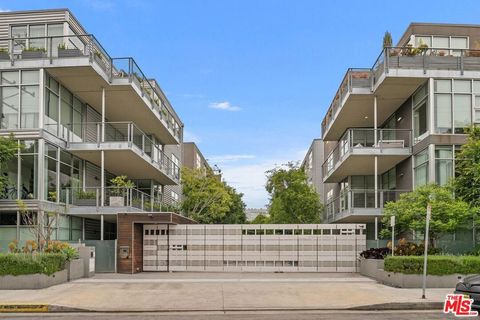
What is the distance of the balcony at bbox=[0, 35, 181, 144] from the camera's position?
2530 cm

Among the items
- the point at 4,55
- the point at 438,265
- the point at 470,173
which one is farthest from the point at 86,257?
the point at 470,173

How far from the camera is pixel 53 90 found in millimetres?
26469

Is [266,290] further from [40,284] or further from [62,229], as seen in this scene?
[62,229]

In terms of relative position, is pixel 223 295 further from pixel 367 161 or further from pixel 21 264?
pixel 367 161

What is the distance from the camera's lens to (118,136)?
3619 centimetres

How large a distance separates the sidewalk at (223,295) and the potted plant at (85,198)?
21.1 ft

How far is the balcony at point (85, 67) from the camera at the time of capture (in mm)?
25297

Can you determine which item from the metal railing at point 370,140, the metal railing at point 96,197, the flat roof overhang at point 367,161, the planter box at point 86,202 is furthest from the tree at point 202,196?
the planter box at point 86,202

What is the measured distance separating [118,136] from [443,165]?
65.1 feet

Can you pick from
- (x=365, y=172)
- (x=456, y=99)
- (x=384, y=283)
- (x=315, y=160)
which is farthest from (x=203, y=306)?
(x=315, y=160)

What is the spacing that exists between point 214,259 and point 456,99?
44.3 ft

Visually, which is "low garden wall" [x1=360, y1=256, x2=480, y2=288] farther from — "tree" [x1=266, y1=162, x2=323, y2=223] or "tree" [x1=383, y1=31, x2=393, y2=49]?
"tree" [x1=266, y1=162, x2=323, y2=223]

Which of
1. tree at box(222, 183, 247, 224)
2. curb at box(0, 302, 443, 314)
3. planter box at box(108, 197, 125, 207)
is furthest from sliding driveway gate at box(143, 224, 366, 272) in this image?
tree at box(222, 183, 247, 224)

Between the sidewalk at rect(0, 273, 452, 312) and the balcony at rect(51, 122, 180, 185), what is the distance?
799 centimetres
